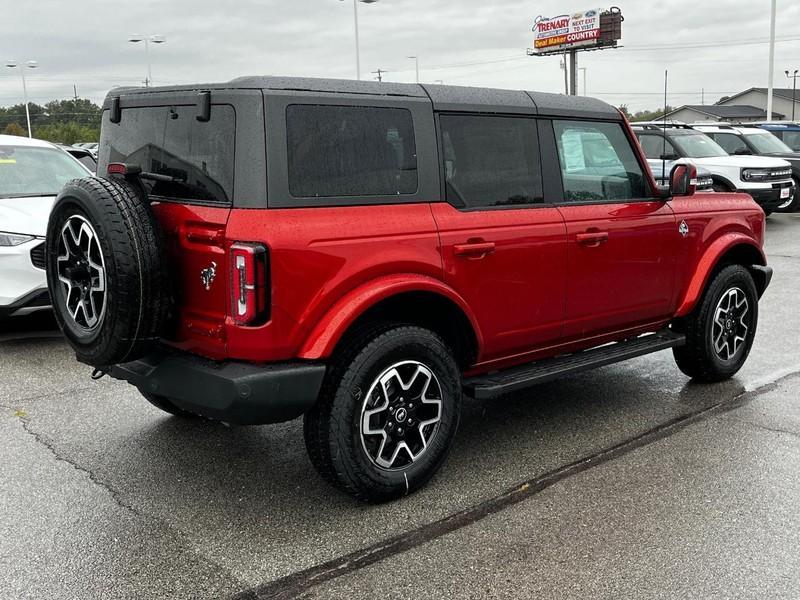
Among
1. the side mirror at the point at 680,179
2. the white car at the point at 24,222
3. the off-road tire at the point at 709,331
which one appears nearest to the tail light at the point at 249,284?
the side mirror at the point at 680,179

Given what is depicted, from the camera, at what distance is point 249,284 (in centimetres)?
A: 328

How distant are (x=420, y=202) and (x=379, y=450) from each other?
1.19m

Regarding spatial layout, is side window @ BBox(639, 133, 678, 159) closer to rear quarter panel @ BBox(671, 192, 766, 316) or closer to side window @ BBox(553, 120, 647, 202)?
rear quarter panel @ BBox(671, 192, 766, 316)

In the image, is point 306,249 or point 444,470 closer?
point 306,249

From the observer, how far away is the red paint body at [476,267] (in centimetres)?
338

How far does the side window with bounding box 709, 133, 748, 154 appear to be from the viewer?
1706 centimetres

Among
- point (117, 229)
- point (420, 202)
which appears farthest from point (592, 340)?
point (117, 229)

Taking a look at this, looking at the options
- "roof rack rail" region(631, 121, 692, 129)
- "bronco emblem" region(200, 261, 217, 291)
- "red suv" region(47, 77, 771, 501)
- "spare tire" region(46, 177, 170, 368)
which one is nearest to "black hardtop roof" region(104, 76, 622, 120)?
"red suv" region(47, 77, 771, 501)

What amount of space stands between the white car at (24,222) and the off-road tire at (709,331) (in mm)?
4757

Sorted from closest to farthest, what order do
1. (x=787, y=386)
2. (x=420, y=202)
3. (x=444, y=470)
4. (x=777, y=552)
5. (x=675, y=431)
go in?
(x=777, y=552)
(x=420, y=202)
(x=444, y=470)
(x=675, y=431)
(x=787, y=386)

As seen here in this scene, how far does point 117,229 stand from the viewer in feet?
11.1

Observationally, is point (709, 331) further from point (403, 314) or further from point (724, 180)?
point (724, 180)

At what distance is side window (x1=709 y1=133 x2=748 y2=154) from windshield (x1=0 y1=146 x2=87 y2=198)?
13.6 m

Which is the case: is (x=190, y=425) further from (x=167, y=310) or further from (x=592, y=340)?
(x=592, y=340)
